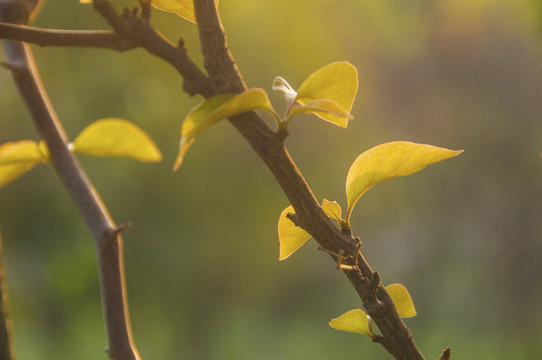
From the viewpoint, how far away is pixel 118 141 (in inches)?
6.5

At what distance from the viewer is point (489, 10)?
2.67m

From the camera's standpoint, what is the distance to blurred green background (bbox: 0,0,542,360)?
1.95 meters

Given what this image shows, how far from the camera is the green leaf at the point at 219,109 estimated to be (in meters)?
0.11

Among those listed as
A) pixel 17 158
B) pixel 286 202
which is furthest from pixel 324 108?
pixel 286 202

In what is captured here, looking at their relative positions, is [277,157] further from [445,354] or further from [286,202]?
[286,202]

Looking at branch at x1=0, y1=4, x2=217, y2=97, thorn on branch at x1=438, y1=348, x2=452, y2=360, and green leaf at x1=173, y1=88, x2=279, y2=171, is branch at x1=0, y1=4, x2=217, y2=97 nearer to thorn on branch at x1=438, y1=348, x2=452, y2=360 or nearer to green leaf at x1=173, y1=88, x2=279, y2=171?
green leaf at x1=173, y1=88, x2=279, y2=171

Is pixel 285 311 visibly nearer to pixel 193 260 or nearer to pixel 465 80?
pixel 193 260

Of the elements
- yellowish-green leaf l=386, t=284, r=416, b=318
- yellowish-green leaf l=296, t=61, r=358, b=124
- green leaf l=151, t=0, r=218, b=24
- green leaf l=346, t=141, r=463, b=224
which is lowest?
yellowish-green leaf l=386, t=284, r=416, b=318

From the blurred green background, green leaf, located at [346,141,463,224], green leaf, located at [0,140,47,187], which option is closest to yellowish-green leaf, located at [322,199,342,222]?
green leaf, located at [346,141,463,224]

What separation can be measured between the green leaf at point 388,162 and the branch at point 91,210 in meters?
0.09

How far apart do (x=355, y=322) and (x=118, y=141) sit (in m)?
0.10

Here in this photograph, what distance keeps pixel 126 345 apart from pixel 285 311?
217 cm

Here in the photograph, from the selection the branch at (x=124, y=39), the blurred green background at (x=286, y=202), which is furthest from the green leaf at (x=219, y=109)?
the blurred green background at (x=286, y=202)

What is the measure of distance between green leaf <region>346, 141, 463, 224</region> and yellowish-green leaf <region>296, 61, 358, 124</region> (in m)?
0.02
